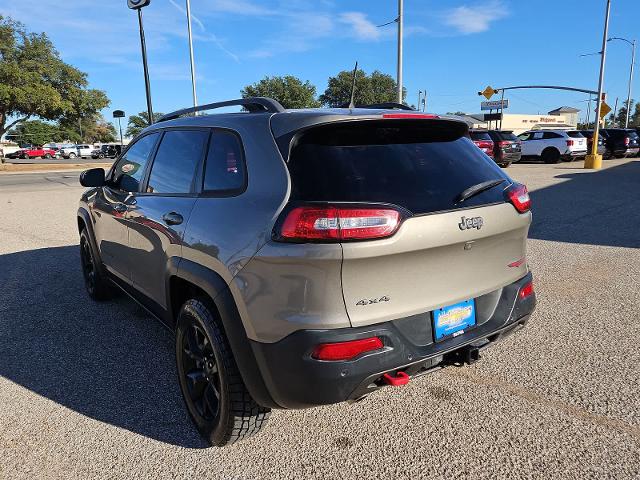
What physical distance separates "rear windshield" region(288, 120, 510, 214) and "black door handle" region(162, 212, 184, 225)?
35.8 inches

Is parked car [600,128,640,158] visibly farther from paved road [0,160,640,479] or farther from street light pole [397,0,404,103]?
paved road [0,160,640,479]

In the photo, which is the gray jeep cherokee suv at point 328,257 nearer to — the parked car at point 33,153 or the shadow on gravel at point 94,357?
the shadow on gravel at point 94,357

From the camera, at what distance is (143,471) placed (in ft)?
7.95

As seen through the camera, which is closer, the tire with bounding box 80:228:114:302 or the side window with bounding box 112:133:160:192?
the side window with bounding box 112:133:160:192

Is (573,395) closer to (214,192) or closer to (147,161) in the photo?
(214,192)

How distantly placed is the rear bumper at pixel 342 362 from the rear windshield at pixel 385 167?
22.3 inches

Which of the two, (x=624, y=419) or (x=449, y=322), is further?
(x=624, y=419)

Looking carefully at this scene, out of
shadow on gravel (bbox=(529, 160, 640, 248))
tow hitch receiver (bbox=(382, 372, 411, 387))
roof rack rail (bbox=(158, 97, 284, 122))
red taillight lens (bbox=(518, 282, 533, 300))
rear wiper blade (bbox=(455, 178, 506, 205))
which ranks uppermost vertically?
roof rack rail (bbox=(158, 97, 284, 122))

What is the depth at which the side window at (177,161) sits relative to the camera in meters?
2.90

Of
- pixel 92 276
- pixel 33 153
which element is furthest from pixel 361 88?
pixel 92 276

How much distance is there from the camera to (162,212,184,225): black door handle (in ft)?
9.20

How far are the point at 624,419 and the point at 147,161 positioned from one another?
135 inches

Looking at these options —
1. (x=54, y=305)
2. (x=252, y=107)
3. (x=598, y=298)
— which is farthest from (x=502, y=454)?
(x=54, y=305)

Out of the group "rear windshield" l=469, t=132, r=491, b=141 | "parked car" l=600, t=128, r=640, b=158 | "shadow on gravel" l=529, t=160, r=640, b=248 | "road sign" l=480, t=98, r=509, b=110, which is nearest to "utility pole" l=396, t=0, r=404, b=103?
"rear windshield" l=469, t=132, r=491, b=141
